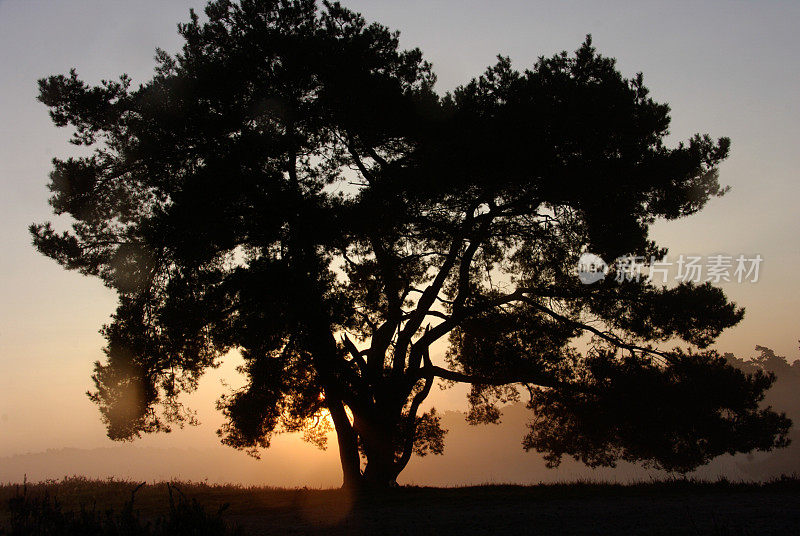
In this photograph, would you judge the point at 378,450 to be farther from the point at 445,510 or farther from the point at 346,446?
the point at 445,510

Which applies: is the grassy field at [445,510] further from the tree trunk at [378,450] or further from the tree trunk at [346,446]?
the tree trunk at [378,450]

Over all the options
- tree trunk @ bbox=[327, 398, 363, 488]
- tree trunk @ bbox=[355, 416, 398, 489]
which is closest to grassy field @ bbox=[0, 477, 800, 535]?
tree trunk @ bbox=[327, 398, 363, 488]

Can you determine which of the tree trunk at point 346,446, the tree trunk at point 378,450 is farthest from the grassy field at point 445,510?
the tree trunk at point 378,450

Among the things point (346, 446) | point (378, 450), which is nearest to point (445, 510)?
point (378, 450)

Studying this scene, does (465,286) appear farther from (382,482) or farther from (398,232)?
(382,482)

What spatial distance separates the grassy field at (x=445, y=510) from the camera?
8.23m

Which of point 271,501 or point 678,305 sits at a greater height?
point 678,305

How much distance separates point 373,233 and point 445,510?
22.0 ft

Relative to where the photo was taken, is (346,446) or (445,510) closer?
(445,510)

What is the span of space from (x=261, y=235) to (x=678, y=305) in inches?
429

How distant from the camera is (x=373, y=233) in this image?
14.7m

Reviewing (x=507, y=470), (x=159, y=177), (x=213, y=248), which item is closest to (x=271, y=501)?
(x=213, y=248)

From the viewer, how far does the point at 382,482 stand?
16.0 meters

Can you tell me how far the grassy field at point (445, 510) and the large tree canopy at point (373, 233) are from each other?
1.81m
